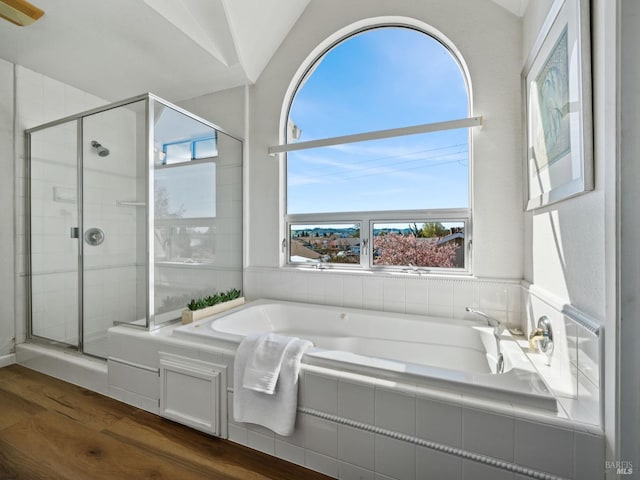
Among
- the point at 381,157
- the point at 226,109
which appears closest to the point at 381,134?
the point at 381,157

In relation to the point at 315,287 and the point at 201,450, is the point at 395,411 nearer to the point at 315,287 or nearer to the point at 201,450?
the point at 201,450

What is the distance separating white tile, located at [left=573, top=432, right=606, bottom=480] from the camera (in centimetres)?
100

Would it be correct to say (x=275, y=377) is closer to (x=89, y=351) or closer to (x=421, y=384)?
(x=421, y=384)

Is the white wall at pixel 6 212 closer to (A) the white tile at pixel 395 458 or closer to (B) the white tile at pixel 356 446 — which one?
(B) the white tile at pixel 356 446

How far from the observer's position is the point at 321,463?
4.58 ft

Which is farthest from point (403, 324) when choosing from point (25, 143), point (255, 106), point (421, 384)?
point (25, 143)

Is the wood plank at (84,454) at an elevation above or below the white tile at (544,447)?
below

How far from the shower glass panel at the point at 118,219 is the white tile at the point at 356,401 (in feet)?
4.58

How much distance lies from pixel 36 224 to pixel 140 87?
59.3 inches

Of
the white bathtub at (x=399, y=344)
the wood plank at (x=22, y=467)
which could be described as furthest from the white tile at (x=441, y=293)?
the wood plank at (x=22, y=467)

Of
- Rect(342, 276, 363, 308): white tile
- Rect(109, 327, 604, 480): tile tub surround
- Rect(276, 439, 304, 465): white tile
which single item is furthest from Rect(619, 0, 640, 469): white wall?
Rect(342, 276, 363, 308): white tile

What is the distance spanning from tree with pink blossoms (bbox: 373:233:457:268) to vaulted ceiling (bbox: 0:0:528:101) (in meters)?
1.58

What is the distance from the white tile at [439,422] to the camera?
117 cm

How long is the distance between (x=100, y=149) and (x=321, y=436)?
8.94 feet
